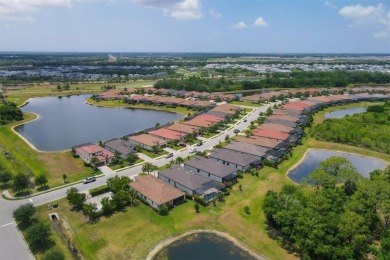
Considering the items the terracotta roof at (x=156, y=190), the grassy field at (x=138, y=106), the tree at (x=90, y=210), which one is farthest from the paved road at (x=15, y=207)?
the grassy field at (x=138, y=106)

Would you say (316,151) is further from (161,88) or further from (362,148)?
(161,88)

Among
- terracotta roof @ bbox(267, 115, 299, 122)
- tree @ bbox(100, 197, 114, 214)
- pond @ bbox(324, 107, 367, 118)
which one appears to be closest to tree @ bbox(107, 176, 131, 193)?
tree @ bbox(100, 197, 114, 214)

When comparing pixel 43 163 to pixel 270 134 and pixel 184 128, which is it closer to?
pixel 184 128

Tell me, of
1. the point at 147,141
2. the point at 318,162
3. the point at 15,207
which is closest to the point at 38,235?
the point at 15,207

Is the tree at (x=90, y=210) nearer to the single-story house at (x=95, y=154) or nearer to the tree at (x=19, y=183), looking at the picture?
the tree at (x=19, y=183)

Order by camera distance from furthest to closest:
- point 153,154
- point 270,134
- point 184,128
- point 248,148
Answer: point 184,128 < point 270,134 < point 153,154 < point 248,148

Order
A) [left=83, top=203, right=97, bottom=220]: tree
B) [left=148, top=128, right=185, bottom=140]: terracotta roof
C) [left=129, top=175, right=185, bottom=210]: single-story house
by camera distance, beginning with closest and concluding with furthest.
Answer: [left=83, top=203, right=97, bottom=220]: tree → [left=129, top=175, right=185, bottom=210]: single-story house → [left=148, top=128, right=185, bottom=140]: terracotta roof

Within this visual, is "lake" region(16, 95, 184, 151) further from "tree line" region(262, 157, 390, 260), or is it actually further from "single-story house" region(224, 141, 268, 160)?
"tree line" region(262, 157, 390, 260)

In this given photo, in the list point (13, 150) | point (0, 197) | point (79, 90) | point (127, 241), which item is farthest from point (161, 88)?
point (127, 241)
